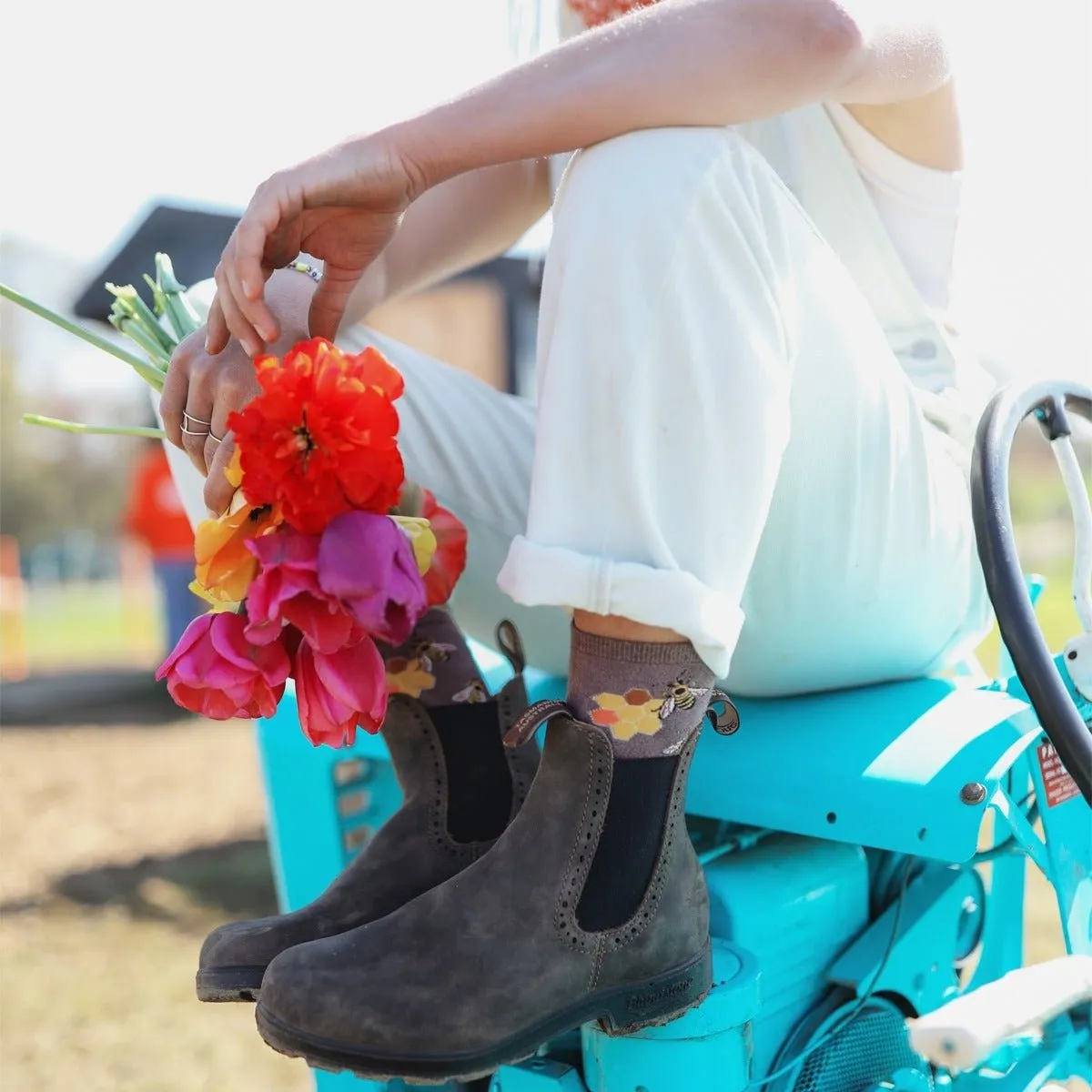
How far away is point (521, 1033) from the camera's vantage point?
0.78 metres

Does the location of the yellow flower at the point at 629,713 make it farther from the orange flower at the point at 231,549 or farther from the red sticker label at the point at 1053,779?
the red sticker label at the point at 1053,779

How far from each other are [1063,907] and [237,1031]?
4.30 ft

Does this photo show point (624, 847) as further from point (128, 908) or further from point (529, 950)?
point (128, 908)

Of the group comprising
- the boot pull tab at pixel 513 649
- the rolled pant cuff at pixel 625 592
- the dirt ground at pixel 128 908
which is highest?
the rolled pant cuff at pixel 625 592

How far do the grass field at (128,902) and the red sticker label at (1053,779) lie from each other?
1.13 metres

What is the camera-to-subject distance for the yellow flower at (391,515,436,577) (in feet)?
2.78

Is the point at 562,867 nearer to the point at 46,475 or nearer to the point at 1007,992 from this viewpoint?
the point at 1007,992

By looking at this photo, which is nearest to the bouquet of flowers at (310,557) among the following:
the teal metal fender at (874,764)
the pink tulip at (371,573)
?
the pink tulip at (371,573)

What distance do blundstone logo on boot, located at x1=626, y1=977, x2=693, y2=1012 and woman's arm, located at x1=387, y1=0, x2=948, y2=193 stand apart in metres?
0.57

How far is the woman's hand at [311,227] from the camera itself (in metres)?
0.86

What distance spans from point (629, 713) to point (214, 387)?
0.41 metres

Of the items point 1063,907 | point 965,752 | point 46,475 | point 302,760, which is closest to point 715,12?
point 965,752

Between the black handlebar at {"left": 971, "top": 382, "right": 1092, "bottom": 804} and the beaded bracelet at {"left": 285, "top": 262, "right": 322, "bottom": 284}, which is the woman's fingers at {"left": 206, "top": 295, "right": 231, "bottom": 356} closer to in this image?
the beaded bracelet at {"left": 285, "top": 262, "right": 322, "bottom": 284}

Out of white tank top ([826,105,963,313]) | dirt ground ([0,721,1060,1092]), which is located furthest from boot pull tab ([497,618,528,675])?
dirt ground ([0,721,1060,1092])
